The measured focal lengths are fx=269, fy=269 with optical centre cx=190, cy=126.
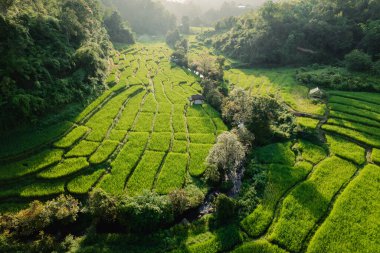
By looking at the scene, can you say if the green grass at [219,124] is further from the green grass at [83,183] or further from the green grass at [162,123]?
the green grass at [83,183]

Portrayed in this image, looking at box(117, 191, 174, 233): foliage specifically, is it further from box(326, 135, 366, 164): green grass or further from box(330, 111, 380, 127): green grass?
box(330, 111, 380, 127): green grass

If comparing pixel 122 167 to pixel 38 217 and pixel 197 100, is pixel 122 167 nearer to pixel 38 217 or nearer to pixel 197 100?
pixel 38 217

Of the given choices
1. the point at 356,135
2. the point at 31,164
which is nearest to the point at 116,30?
the point at 31,164

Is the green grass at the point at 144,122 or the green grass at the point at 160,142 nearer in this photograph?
the green grass at the point at 160,142

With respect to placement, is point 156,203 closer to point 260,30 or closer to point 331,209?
point 331,209

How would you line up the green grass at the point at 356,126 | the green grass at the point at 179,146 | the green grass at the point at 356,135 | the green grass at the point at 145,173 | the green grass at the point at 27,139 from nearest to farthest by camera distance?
1. the green grass at the point at 145,173
2. the green grass at the point at 27,139
3. the green grass at the point at 179,146
4. the green grass at the point at 356,135
5. the green grass at the point at 356,126

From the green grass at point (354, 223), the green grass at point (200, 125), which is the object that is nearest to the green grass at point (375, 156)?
the green grass at point (354, 223)
